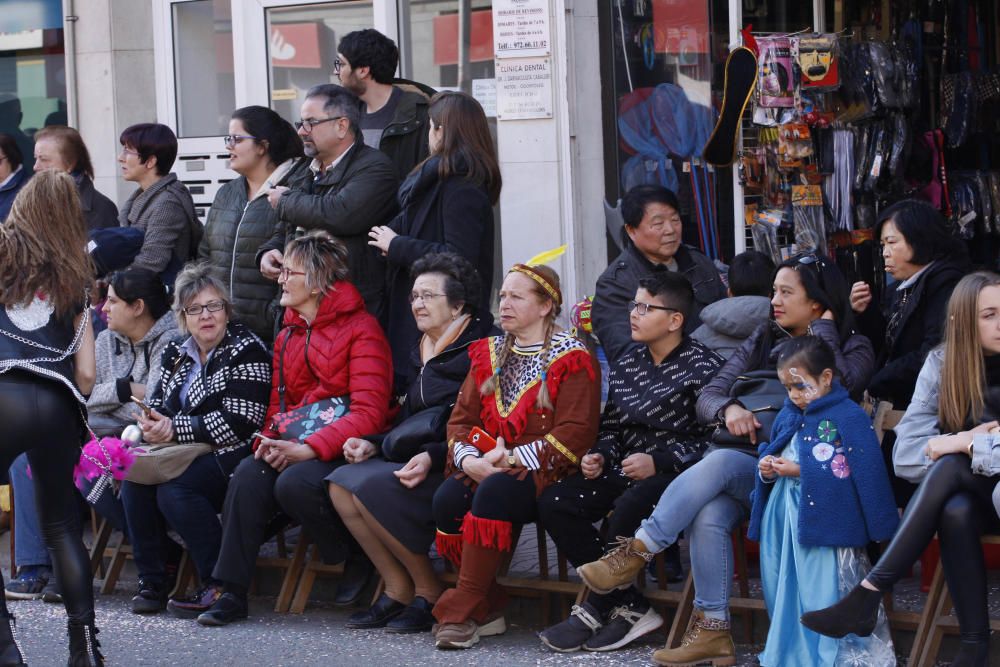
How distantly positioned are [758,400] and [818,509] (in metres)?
0.59

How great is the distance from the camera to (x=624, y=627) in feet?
18.4

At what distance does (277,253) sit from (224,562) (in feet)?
4.76

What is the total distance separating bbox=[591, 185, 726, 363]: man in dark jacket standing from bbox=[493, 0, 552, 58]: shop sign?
7.08ft

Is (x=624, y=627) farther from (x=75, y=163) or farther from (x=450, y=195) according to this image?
A: (x=75, y=163)

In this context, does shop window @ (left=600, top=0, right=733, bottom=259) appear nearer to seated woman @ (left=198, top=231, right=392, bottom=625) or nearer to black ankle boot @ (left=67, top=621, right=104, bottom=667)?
seated woman @ (left=198, top=231, right=392, bottom=625)

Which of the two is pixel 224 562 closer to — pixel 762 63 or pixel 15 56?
pixel 762 63

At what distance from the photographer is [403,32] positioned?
9.27 m

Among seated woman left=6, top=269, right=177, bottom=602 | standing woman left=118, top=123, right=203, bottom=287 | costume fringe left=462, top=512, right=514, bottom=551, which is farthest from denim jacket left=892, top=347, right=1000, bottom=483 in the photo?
standing woman left=118, top=123, right=203, bottom=287

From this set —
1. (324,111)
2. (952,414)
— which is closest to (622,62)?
(324,111)

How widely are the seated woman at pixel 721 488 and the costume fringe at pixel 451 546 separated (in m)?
0.60

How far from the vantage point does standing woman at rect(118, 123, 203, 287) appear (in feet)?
25.0

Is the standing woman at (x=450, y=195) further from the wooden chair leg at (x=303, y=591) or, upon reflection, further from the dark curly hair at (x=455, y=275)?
the wooden chair leg at (x=303, y=591)

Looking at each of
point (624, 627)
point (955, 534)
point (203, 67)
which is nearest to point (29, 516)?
point (624, 627)

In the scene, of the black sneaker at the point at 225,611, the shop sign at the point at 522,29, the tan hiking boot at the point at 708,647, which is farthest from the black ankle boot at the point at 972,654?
the shop sign at the point at 522,29
